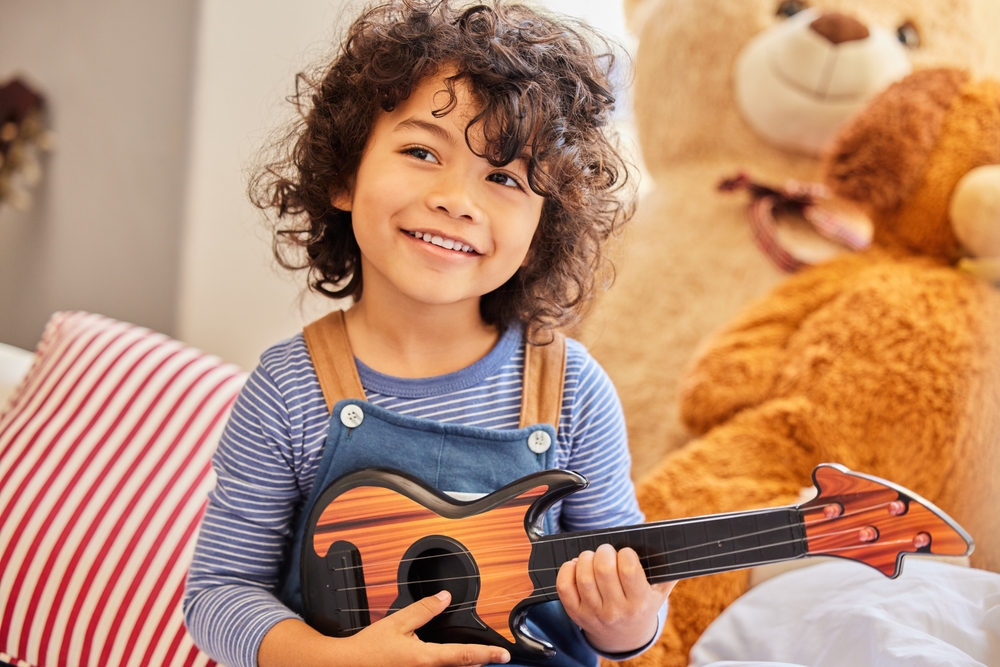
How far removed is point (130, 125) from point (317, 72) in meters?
1.01

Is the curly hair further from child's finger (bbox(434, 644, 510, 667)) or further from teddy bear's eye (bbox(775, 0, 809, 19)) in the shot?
teddy bear's eye (bbox(775, 0, 809, 19))

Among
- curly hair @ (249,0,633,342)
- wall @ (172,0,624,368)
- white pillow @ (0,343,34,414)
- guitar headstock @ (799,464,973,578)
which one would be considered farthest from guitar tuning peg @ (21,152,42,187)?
guitar headstock @ (799,464,973,578)

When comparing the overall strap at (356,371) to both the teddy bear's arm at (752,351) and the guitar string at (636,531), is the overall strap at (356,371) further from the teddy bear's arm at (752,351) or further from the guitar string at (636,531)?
the teddy bear's arm at (752,351)

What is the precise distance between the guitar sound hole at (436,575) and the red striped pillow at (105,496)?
0.28m

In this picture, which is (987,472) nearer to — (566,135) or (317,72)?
(566,135)

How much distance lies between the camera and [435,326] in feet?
2.17

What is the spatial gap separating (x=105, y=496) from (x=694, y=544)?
0.63 m

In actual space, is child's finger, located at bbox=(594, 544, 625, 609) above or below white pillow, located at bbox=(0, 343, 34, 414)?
above

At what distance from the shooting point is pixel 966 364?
75 cm

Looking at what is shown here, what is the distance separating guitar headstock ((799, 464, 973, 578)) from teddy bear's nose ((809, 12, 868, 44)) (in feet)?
1.95

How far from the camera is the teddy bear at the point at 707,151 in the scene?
3.21 ft

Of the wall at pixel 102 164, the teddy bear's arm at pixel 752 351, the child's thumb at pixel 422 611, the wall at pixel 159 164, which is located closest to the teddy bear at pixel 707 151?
the teddy bear's arm at pixel 752 351

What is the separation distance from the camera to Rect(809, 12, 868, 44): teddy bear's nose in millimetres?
903

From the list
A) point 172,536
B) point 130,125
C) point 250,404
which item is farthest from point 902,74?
point 130,125
